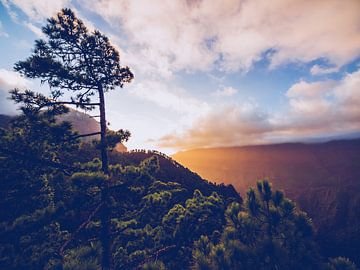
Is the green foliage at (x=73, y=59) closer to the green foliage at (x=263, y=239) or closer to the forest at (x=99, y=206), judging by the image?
the forest at (x=99, y=206)

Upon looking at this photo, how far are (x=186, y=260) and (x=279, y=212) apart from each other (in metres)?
4.73

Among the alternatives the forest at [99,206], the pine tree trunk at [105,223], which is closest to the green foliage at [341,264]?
the forest at [99,206]

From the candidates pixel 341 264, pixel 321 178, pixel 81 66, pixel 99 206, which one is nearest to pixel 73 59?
pixel 81 66

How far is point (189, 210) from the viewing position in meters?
9.22

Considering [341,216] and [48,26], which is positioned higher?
[48,26]

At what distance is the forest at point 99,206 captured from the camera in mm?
6113

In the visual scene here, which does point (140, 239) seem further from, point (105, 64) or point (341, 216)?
point (341, 216)

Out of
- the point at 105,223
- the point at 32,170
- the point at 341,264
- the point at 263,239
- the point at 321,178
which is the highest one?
the point at 32,170

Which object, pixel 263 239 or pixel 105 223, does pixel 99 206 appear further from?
pixel 263 239

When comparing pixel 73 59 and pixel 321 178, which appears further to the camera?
pixel 321 178

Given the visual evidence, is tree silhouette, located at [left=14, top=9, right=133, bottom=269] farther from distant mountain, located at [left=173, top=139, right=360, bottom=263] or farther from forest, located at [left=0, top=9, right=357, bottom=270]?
distant mountain, located at [left=173, top=139, right=360, bottom=263]

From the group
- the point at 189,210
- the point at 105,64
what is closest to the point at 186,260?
the point at 189,210

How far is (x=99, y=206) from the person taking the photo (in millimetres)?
7527

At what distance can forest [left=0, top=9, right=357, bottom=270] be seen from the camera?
20.1 feet
